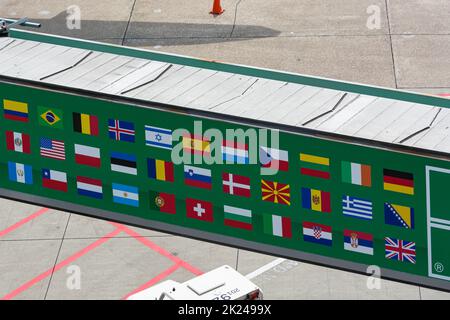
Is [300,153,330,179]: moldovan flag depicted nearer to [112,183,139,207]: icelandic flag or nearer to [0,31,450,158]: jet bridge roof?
[0,31,450,158]: jet bridge roof

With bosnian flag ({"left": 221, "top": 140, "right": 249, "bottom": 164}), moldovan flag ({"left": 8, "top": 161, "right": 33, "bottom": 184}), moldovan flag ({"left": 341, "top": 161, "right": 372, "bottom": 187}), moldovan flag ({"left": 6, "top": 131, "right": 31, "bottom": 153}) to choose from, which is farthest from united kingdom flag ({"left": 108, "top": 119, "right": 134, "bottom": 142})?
moldovan flag ({"left": 341, "top": 161, "right": 372, "bottom": 187})

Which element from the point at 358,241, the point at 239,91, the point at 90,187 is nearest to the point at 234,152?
the point at 239,91

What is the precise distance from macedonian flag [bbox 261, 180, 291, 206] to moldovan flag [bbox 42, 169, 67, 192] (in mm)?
3042

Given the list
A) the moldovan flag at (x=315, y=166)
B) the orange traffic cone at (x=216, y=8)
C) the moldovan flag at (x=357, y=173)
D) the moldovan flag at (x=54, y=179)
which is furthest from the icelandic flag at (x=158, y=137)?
the orange traffic cone at (x=216, y=8)

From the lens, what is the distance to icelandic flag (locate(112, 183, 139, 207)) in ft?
47.5

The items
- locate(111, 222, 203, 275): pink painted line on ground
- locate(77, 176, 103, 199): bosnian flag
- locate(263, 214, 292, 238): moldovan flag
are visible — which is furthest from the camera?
locate(111, 222, 203, 275): pink painted line on ground

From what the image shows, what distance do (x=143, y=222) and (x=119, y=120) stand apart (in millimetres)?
1455

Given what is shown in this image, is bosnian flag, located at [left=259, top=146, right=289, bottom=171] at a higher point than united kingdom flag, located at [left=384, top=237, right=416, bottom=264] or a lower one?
higher

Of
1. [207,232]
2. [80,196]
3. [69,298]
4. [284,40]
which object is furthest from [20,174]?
[284,40]

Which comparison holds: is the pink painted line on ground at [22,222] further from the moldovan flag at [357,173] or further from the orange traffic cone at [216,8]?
the moldovan flag at [357,173]

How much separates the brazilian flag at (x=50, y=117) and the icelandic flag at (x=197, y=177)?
76.1 inches

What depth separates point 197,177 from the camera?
45.3 ft

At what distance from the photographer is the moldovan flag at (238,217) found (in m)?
13.8

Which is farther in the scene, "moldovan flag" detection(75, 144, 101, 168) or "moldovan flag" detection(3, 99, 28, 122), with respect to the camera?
"moldovan flag" detection(3, 99, 28, 122)
